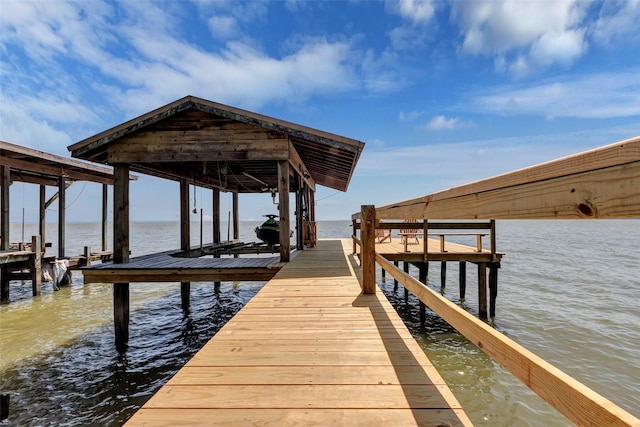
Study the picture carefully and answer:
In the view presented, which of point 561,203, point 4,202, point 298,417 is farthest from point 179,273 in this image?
point 4,202

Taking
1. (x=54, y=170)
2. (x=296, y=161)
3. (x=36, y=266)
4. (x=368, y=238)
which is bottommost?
(x=36, y=266)

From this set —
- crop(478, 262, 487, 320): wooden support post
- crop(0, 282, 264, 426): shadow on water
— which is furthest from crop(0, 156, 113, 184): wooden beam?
crop(478, 262, 487, 320): wooden support post

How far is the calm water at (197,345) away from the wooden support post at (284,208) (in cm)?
319

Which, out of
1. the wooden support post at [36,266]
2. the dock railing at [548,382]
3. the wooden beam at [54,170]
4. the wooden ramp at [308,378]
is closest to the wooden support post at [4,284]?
the wooden support post at [36,266]

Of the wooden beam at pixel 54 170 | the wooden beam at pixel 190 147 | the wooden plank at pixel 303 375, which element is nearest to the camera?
the wooden plank at pixel 303 375

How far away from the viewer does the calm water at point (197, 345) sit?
544 centimetres

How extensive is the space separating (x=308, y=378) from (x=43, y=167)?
14.8 m

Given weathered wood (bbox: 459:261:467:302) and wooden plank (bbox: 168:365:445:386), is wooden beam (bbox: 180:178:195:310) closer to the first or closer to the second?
wooden plank (bbox: 168:365:445:386)

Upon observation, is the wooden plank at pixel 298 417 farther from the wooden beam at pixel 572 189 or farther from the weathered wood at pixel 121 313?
the weathered wood at pixel 121 313

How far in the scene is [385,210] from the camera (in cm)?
419

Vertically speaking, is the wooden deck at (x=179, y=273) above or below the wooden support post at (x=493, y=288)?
above

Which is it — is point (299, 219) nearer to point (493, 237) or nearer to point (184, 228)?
point (184, 228)

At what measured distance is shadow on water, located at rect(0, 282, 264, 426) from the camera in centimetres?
517

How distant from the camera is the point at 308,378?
2324mm
